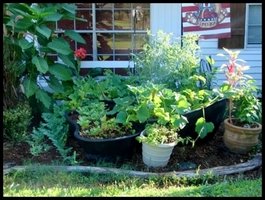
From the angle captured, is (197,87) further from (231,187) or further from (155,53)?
(231,187)

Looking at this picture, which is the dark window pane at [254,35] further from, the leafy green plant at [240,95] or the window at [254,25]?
the leafy green plant at [240,95]

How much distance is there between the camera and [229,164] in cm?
486

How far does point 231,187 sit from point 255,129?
42.6 inches

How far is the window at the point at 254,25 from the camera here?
276 inches

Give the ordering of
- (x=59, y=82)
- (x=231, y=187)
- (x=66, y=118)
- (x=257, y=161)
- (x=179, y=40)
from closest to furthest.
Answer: (x=231, y=187) < (x=257, y=161) < (x=66, y=118) < (x=59, y=82) < (x=179, y=40)

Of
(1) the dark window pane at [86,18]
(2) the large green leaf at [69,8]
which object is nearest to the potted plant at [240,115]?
(2) the large green leaf at [69,8]

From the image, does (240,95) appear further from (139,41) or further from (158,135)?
(139,41)

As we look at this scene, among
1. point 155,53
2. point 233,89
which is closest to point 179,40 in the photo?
point 155,53

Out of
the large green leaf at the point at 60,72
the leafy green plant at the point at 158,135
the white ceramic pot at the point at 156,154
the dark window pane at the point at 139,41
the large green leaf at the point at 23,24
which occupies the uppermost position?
the large green leaf at the point at 23,24

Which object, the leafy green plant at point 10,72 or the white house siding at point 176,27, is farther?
the white house siding at point 176,27

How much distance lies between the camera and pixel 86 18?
7270mm

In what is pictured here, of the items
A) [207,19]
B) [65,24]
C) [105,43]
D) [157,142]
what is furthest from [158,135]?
[65,24]

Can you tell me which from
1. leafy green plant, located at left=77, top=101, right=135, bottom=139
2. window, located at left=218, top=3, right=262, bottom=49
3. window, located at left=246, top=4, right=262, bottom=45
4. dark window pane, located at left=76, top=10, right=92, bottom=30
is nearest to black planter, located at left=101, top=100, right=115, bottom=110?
leafy green plant, located at left=77, top=101, right=135, bottom=139

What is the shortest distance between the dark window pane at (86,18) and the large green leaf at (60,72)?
5.07ft
